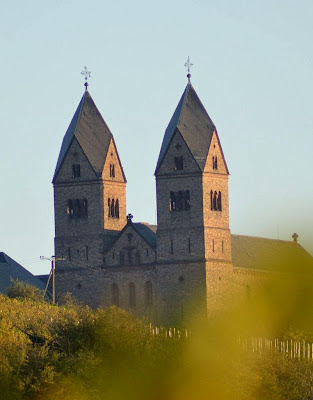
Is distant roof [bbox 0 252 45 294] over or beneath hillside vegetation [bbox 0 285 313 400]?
over

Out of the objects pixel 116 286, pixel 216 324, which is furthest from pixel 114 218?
pixel 216 324

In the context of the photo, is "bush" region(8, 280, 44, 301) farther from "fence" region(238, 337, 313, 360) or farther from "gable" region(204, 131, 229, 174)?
"fence" region(238, 337, 313, 360)

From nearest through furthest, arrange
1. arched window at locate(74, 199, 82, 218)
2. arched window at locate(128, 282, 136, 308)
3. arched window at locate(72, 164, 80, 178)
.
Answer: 1. arched window at locate(128, 282, 136, 308)
2. arched window at locate(72, 164, 80, 178)
3. arched window at locate(74, 199, 82, 218)

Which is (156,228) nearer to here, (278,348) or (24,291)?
(24,291)

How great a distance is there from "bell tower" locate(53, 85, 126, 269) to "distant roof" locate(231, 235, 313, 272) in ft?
31.1

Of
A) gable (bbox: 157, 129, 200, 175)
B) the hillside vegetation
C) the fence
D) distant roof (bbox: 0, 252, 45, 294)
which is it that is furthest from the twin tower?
the hillside vegetation

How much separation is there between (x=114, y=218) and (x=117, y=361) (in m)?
55.8

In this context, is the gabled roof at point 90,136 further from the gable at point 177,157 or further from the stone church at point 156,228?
the gable at point 177,157

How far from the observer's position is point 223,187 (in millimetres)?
162500

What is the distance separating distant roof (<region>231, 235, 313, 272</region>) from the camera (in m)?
166

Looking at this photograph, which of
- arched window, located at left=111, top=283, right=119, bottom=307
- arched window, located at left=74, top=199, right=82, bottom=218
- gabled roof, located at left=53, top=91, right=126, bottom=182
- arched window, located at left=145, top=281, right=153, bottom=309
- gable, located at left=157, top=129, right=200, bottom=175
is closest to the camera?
gable, located at left=157, top=129, right=200, bottom=175

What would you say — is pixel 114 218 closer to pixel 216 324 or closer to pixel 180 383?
pixel 216 324

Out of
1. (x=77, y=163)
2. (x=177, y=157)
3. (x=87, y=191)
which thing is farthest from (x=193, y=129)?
(x=87, y=191)

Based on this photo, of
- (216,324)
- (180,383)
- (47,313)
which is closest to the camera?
(180,383)
